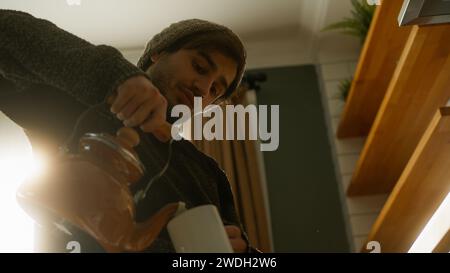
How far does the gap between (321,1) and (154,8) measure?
26.1 inches

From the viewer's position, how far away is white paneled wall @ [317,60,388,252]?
1.54m

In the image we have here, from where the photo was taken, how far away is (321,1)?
1.73 meters

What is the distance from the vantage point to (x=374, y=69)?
144 cm

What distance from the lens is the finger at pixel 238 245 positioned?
0.38 meters

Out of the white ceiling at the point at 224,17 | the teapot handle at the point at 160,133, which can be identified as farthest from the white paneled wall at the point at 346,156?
the teapot handle at the point at 160,133

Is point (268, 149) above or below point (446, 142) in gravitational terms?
above

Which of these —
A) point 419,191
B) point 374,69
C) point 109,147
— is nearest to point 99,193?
point 109,147

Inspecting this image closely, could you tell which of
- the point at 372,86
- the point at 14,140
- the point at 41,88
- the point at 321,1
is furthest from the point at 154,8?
the point at 41,88

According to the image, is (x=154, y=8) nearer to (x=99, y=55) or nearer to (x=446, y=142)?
(x=446, y=142)

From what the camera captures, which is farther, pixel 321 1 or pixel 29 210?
pixel 321 1

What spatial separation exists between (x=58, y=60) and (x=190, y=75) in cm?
16

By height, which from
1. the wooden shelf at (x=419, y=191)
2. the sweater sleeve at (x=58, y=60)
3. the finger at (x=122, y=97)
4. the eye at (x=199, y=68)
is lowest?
the finger at (x=122, y=97)

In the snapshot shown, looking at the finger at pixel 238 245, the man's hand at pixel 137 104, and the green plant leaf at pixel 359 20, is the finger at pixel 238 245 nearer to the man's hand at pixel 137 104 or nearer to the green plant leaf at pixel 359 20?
the man's hand at pixel 137 104
